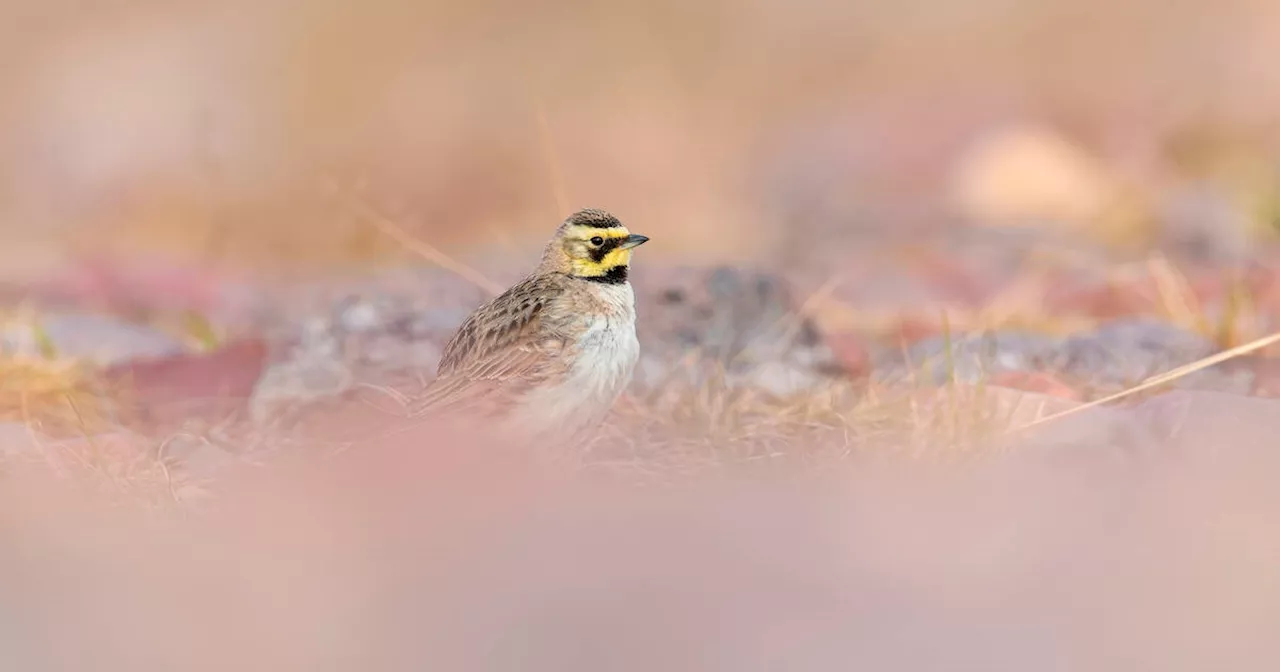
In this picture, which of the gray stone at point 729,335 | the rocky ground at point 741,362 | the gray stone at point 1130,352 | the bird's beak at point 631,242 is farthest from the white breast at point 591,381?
the gray stone at point 1130,352

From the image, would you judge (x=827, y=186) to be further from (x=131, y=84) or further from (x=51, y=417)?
(x=51, y=417)

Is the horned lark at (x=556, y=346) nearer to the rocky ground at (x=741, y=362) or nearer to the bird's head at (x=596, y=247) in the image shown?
the bird's head at (x=596, y=247)

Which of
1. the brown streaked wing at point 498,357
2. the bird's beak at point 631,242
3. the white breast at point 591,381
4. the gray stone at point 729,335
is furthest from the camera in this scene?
the gray stone at point 729,335

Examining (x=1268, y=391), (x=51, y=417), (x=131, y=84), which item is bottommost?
(x=1268, y=391)

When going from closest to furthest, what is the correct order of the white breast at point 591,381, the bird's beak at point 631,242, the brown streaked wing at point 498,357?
the white breast at point 591,381 → the brown streaked wing at point 498,357 → the bird's beak at point 631,242

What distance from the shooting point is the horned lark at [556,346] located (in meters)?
4.89

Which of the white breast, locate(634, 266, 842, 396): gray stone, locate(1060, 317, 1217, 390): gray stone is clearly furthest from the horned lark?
locate(1060, 317, 1217, 390): gray stone

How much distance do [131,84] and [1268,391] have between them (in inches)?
332

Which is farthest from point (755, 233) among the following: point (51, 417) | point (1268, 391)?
point (51, 417)

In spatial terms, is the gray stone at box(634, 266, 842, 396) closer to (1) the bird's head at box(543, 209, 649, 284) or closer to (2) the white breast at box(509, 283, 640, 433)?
(1) the bird's head at box(543, 209, 649, 284)

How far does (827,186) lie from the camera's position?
11.7 meters

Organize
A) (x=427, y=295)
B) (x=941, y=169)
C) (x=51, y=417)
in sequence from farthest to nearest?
(x=941, y=169) → (x=427, y=295) → (x=51, y=417)

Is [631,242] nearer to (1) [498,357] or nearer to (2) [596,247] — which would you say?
(2) [596,247]

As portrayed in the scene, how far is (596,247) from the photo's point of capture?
5367 mm
